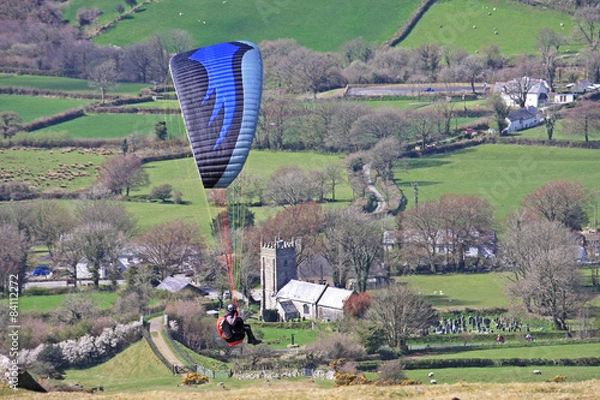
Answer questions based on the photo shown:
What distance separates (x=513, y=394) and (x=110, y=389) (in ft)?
75.0

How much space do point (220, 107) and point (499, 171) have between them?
65.9 metres

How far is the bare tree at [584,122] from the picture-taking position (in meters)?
113

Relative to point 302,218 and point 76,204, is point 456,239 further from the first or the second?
point 76,204

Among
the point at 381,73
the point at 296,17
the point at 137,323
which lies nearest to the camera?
the point at 137,323

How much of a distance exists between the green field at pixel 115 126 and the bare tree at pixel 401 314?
175ft

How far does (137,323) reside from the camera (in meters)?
70.9

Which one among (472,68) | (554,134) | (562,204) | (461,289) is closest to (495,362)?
(461,289)

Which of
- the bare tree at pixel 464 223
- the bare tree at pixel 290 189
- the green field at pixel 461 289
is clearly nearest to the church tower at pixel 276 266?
the green field at pixel 461 289

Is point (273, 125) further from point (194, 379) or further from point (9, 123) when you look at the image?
point (194, 379)

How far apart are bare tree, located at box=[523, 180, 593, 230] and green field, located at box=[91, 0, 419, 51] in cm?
6725

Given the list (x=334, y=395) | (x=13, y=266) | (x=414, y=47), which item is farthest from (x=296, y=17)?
(x=334, y=395)

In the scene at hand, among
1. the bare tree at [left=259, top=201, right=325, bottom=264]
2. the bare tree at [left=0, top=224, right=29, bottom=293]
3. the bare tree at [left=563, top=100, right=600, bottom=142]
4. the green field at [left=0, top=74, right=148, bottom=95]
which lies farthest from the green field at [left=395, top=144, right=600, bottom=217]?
the green field at [left=0, top=74, right=148, bottom=95]

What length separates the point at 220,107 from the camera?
44.3 metres

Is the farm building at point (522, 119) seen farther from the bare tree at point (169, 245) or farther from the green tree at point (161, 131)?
the bare tree at point (169, 245)
